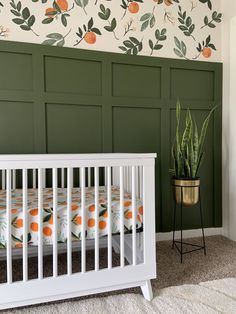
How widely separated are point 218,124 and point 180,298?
157 centimetres

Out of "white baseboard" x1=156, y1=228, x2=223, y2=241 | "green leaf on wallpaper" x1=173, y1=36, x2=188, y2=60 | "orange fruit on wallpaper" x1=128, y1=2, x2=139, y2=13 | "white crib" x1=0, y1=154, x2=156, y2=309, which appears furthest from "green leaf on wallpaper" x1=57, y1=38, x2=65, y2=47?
"white baseboard" x1=156, y1=228, x2=223, y2=241

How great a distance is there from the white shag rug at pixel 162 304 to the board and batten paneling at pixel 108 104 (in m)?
0.88

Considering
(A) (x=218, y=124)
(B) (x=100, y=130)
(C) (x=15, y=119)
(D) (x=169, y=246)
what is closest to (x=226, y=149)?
(A) (x=218, y=124)

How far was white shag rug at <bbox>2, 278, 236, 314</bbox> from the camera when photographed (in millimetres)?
1253

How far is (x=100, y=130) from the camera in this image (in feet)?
6.95

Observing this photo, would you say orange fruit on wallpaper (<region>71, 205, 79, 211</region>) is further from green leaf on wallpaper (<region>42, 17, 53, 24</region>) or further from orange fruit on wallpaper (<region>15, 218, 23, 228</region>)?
green leaf on wallpaper (<region>42, 17, 53, 24</region>)

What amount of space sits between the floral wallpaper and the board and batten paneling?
0.29 feet

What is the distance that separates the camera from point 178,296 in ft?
4.51

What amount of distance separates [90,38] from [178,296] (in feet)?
6.28

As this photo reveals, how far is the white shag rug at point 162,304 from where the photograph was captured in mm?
1253

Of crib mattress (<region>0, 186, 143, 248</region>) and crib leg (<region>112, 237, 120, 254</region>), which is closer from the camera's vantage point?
crib mattress (<region>0, 186, 143, 248</region>)

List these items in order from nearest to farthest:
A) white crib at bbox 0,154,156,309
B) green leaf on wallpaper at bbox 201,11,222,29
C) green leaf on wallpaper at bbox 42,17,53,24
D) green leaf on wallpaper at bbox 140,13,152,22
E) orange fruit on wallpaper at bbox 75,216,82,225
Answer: white crib at bbox 0,154,156,309 → orange fruit on wallpaper at bbox 75,216,82,225 → green leaf on wallpaper at bbox 42,17,53,24 → green leaf on wallpaper at bbox 140,13,152,22 → green leaf on wallpaper at bbox 201,11,222,29

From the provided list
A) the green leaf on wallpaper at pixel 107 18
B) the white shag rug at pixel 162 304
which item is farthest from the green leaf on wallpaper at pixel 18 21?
the white shag rug at pixel 162 304

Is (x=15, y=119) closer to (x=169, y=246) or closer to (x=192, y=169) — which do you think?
(x=192, y=169)
